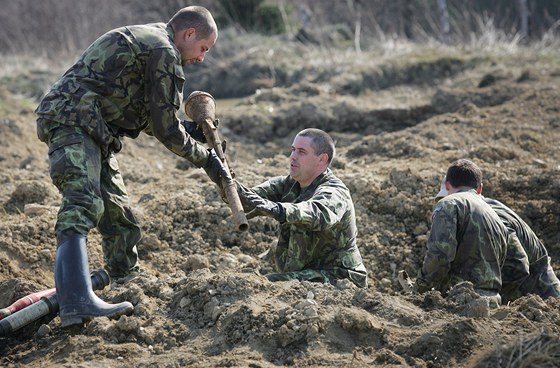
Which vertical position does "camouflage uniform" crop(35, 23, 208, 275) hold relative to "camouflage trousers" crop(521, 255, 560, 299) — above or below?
above

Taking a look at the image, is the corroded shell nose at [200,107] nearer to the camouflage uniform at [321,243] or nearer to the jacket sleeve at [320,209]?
the camouflage uniform at [321,243]

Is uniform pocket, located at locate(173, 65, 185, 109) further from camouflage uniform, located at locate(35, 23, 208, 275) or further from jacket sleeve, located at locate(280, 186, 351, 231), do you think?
jacket sleeve, located at locate(280, 186, 351, 231)

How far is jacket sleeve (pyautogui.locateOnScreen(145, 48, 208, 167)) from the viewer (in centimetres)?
505

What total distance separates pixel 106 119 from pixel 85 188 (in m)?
0.52

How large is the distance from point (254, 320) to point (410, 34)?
58.1 ft

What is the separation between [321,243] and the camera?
19.2 ft

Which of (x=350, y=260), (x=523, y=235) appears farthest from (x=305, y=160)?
(x=523, y=235)

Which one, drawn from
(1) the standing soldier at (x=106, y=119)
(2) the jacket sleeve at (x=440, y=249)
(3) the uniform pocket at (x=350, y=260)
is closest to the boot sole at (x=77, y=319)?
(1) the standing soldier at (x=106, y=119)

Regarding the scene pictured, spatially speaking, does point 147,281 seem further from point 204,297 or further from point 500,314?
point 500,314

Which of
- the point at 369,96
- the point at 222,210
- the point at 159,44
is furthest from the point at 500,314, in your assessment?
the point at 369,96

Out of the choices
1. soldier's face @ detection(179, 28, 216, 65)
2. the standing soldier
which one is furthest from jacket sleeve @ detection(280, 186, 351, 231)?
soldier's face @ detection(179, 28, 216, 65)

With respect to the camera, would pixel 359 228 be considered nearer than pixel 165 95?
No

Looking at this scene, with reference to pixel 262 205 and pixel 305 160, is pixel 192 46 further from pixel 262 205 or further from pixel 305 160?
pixel 305 160

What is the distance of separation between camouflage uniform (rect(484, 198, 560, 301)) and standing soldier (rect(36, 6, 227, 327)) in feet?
7.76
